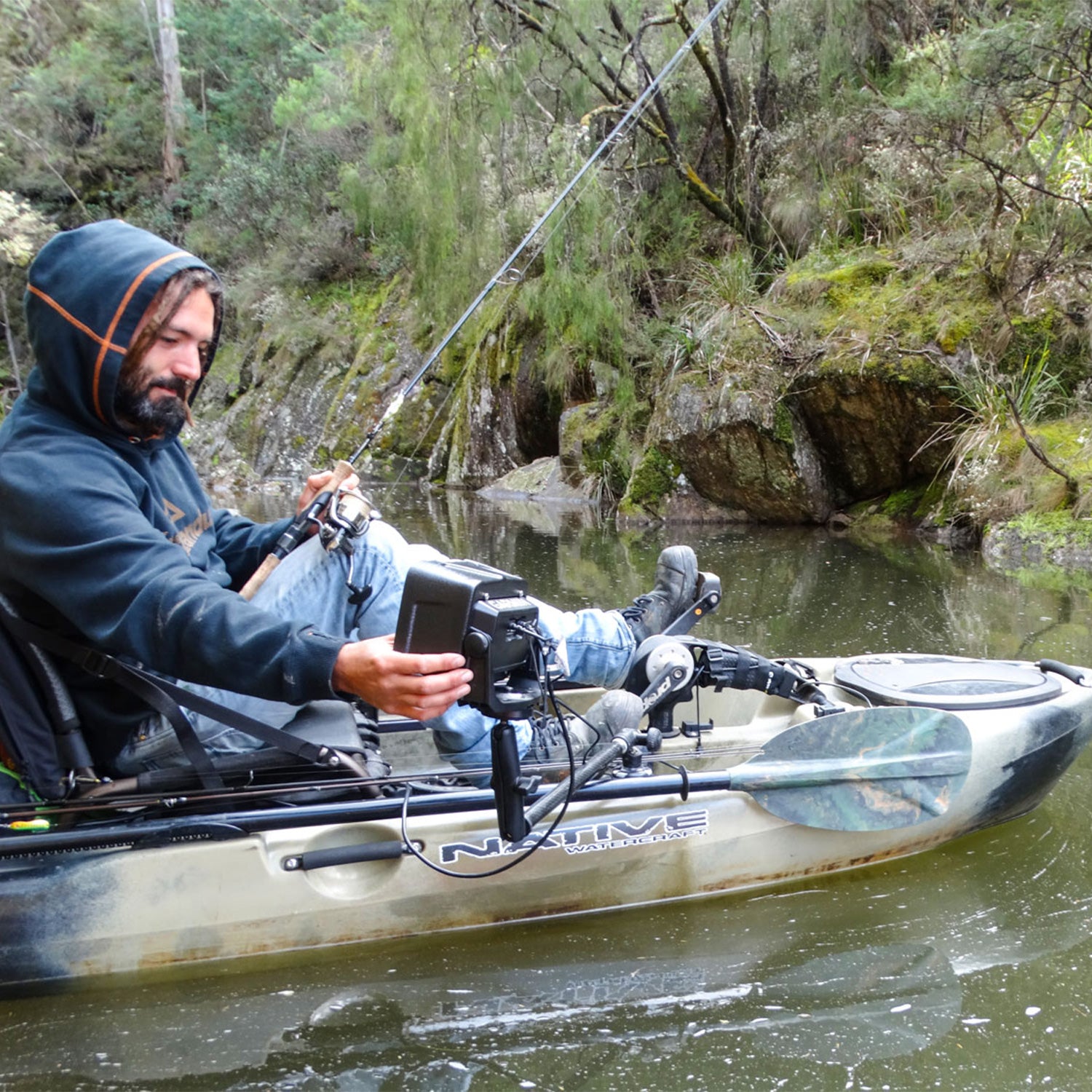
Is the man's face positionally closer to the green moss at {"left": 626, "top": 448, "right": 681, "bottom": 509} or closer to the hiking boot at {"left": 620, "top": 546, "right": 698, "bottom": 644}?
the hiking boot at {"left": 620, "top": 546, "right": 698, "bottom": 644}

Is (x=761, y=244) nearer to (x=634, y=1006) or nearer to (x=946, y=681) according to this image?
(x=946, y=681)

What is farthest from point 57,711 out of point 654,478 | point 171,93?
point 171,93

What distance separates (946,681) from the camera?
3.01 metres

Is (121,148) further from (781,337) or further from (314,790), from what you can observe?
(314,790)

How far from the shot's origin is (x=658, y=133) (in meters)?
10.9

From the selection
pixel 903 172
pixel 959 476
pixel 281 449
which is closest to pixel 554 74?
pixel 903 172

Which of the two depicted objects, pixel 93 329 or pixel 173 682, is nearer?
pixel 93 329

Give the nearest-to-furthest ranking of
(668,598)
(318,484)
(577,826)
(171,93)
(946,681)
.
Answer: (577,826) < (318,484) < (946,681) < (668,598) < (171,93)

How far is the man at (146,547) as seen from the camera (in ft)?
6.28

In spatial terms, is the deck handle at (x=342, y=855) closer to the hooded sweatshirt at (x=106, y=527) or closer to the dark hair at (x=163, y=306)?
the hooded sweatshirt at (x=106, y=527)

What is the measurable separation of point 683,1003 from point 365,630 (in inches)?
41.9

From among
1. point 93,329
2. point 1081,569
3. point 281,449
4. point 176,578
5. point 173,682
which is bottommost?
A: point 281,449

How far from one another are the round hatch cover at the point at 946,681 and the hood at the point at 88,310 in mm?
2044

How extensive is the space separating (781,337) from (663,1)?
3773mm
